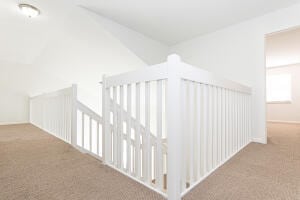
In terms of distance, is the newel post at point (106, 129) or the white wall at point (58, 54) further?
the white wall at point (58, 54)

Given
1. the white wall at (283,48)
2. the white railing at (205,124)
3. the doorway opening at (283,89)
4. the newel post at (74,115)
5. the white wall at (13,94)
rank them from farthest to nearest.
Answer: the doorway opening at (283,89)
the white wall at (13,94)
the white wall at (283,48)
the newel post at (74,115)
the white railing at (205,124)

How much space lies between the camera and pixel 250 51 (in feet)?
7.66

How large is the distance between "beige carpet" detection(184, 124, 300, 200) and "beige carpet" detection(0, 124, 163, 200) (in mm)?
356

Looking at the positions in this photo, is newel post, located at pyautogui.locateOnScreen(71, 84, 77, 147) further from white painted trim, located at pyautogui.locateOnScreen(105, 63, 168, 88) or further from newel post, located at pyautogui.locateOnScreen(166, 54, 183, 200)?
newel post, located at pyautogui.locateOnScreen(166, 54, 183, 200)

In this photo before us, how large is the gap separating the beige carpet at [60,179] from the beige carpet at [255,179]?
0.36m

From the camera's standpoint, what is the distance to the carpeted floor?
0.93m

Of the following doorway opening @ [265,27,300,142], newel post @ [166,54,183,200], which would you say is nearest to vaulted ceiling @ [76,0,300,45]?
newel post @ [166,54,183,200]

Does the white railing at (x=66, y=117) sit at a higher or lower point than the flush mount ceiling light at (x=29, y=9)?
lower

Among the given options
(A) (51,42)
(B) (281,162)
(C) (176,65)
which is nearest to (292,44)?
(B) (281,162)

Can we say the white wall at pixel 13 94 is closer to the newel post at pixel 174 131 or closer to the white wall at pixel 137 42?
the white wall at pixel 137 42

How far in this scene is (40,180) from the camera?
1.11m

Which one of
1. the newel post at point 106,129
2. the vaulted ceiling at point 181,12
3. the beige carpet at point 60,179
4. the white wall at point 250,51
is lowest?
the beige carpet at point 60,179

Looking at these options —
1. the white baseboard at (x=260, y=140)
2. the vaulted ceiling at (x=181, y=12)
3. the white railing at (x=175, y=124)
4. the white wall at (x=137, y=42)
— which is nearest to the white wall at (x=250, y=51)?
the white baseboard at (x=260, y=140)

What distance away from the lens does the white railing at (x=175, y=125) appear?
0.87 m
